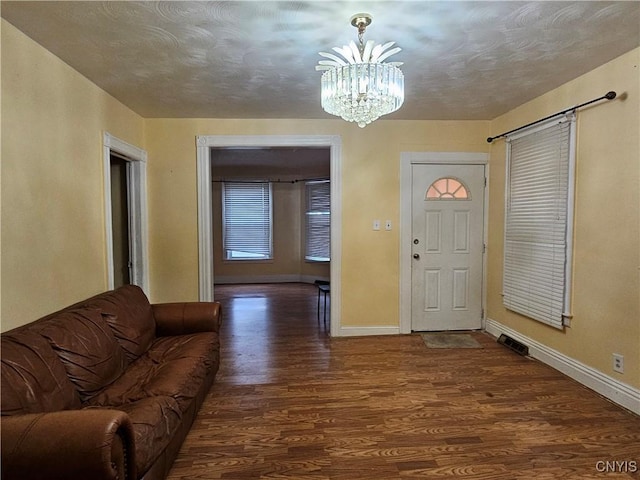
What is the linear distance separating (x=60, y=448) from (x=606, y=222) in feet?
11.2

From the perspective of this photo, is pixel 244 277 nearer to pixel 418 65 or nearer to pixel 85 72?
pixel 85 72

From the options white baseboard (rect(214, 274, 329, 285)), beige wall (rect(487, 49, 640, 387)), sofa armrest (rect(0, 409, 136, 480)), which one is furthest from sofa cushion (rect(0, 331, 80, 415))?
white baseboard (rect(214, 274, 329, 285))

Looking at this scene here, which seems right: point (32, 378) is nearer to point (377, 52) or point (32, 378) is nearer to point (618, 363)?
point (377, 52)

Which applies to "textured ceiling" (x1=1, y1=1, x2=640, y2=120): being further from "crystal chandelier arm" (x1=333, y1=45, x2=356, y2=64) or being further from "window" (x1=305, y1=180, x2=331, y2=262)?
"window" (x1=305, y1=180, x2=331, y2=262)

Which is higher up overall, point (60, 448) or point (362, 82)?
point (362, 82)

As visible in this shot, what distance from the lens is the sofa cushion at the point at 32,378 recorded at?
1459 millimetres

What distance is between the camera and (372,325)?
4098 millimetres

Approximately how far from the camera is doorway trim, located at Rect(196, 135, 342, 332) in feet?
12.8

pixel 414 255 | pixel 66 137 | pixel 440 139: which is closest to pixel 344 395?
pixel 414 255

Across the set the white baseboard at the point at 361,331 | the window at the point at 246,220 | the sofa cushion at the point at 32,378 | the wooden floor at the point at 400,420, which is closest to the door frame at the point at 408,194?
the white baseboard at the point at 361,331

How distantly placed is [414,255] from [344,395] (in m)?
1.93

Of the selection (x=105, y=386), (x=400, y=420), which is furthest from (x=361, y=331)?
(x=105, y=386)

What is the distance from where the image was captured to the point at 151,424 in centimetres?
162

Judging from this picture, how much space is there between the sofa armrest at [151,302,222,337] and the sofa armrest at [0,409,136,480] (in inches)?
63.4
